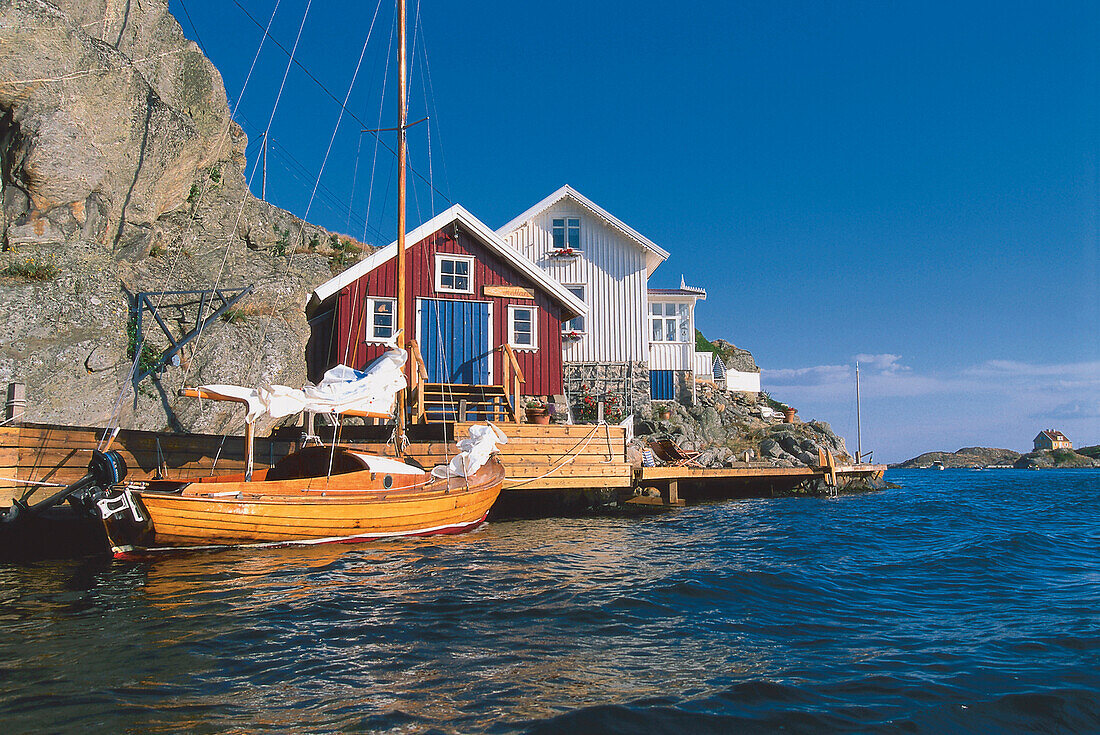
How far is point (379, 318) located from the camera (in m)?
22.4

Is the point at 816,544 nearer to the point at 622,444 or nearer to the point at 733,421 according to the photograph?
the point at 622,444

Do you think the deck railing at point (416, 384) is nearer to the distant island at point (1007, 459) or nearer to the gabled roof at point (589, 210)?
the gabled roof at point (589, 210)

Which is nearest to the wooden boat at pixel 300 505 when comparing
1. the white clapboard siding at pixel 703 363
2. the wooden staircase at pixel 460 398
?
the wooden staircase at pixel 460 398

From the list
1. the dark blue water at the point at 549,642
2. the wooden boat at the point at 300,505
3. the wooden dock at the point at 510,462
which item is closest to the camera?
the dark blue water at the point at 549,642

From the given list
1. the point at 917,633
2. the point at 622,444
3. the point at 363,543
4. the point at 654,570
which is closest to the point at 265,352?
the point at 363,543

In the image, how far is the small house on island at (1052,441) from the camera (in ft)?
295

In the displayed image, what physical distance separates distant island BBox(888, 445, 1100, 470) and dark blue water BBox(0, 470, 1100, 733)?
311 ft

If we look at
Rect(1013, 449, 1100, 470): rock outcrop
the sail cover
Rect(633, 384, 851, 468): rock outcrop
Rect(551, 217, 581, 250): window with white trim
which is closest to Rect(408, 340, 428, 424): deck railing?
the sail cover

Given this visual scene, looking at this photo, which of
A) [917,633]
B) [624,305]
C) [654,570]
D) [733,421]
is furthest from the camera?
[733,421]

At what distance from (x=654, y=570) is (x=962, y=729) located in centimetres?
558

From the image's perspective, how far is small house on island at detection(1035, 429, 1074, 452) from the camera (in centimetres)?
9006

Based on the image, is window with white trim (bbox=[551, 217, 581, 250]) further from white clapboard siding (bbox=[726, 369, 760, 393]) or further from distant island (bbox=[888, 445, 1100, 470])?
distant island (bbox=[888, 445, 1100, 470])

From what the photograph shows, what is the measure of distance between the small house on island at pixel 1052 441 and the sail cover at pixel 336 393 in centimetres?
10218

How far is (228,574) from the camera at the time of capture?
30.1 ft
